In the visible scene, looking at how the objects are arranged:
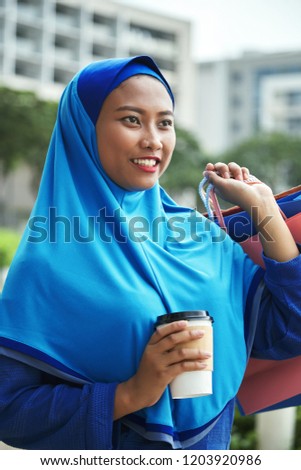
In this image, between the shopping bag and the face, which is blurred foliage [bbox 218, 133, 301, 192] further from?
the face

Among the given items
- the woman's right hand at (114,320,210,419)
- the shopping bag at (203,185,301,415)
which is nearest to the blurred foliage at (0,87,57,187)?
the shopping bag at (203,185,301,415)

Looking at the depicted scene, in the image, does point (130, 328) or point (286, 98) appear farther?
point (286, 98)

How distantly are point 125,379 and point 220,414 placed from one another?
0.22 metres

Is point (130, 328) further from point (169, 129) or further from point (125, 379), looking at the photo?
point (169, 129)

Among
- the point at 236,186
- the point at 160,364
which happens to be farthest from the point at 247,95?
the point at 160,364

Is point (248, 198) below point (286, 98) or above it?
below

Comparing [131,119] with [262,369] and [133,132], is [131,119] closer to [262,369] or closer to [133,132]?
[133,132]

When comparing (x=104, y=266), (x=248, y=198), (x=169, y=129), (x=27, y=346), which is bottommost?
(x=27, y=346)

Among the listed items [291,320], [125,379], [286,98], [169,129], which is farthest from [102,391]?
[286,98]

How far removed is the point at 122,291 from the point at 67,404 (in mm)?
233

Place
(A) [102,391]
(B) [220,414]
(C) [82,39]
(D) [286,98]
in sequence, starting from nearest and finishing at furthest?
(A) [102,391], (B) [220,414], (C) [82,39], (D) [286,98]

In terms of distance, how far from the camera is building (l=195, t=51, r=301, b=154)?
74438mm

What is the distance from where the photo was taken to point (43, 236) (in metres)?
1.59

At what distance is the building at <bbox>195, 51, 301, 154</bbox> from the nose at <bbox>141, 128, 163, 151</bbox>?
71826mm
